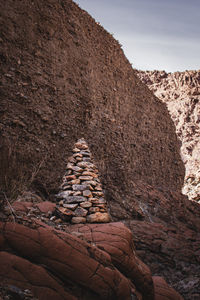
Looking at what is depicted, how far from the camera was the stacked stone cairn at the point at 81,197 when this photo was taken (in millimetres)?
3611

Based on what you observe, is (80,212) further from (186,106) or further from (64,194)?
(186,106)

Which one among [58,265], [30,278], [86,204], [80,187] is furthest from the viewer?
[80,187]

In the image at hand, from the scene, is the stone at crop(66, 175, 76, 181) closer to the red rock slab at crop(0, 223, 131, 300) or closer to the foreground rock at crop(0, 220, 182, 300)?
the foreground rock at crop(0, 220, 182, 300)

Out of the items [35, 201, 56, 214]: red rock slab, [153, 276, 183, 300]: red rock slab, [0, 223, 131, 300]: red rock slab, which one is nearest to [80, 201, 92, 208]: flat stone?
[35, 201, 56, 214]: red rock slab

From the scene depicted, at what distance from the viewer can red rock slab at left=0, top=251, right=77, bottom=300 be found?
6.17ft

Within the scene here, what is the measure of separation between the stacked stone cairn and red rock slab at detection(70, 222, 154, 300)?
0.24 metres

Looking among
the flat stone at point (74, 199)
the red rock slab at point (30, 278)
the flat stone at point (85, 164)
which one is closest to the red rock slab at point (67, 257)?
the red rock slab at point (30, 278)

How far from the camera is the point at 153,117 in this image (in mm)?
10445

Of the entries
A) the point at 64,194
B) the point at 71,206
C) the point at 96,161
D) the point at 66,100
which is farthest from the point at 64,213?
the point at 66,100

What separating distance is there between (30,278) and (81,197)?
6.31ft

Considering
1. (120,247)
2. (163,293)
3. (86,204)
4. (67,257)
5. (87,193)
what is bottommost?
(163,293)

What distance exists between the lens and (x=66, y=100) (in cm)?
632

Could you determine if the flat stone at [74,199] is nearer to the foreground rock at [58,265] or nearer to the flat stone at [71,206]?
the flat stone at [71,206]

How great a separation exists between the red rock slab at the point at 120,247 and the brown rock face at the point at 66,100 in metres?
1.41
